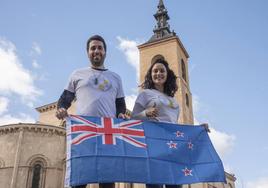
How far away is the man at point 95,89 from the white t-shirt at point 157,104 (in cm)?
25

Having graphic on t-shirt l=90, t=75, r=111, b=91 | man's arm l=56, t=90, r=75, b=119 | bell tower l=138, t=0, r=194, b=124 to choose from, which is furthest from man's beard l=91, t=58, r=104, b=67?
bell tower l=138, t=0, r=194, b=124

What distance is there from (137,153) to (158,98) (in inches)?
40.9

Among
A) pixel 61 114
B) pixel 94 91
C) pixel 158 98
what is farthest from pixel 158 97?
pixel 61 114

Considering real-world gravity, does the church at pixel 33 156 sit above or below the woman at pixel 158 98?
above

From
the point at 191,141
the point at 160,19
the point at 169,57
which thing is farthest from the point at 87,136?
the point at 160,19

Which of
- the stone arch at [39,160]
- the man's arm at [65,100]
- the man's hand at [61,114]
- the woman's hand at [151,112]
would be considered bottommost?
the man's hand at [61,114]

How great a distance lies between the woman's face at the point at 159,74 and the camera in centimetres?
517

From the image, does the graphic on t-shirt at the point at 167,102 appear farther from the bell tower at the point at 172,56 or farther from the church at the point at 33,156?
the bell tower at the point at 172,56

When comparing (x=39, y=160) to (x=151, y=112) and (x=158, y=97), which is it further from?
(x=151, y=112)

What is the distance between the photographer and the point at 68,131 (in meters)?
4.20

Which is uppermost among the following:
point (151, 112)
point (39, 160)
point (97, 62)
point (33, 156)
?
point (33, 156)

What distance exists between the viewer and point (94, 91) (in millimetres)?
4496

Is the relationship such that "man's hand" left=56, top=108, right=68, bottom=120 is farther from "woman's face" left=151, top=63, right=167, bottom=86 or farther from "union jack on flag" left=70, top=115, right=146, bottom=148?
"woman's face" left=151, top=63, right=167, bottom=86

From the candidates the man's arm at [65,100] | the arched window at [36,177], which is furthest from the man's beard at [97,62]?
the arched window at [36,177]
